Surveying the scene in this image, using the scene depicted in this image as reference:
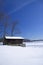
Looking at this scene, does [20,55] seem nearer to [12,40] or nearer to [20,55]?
[20,55]

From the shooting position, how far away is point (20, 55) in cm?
130

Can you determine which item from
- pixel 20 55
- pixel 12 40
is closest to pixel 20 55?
pixel 20 55

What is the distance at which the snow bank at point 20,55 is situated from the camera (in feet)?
4.18

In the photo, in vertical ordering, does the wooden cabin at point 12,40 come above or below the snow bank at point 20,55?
above

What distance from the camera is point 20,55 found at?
4.27 feet

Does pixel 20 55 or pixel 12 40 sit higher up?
pixel 12 40

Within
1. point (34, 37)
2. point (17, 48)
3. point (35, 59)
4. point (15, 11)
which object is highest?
point (15, 11)

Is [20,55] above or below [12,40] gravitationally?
below

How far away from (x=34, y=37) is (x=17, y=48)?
0.70ft

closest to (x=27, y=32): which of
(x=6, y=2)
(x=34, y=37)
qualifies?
(x=34, y=37)

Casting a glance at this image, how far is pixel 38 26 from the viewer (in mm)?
1367

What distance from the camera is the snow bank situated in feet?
4.18

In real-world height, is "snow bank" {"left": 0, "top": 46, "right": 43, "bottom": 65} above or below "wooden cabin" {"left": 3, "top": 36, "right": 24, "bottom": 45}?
below

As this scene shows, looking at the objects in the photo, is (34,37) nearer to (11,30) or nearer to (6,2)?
(11,30)
